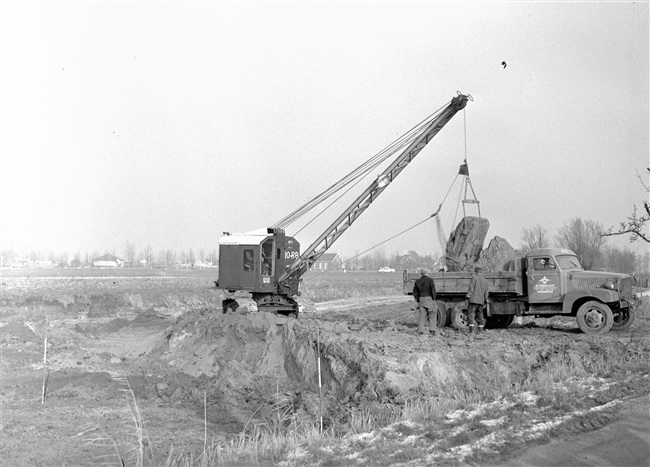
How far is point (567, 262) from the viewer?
723 inches

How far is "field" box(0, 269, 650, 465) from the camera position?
26.9ft

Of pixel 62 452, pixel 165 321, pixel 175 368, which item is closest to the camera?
pixel 62 452

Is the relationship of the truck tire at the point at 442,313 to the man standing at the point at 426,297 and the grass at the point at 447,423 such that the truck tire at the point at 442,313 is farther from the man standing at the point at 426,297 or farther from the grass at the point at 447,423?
the grass at the point at 447,423

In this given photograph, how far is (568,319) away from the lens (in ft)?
72.1

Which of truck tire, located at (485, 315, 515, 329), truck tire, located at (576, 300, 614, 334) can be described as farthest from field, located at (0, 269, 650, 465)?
truck tire, located at (485, 315, 515, 329)

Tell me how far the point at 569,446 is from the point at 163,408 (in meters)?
7.87

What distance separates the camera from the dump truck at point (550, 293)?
17.3m

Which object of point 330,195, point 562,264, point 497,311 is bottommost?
point 497,311

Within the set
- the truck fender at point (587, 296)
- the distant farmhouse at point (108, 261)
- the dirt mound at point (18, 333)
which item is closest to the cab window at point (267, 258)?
the dirt mound at point (18, 333)

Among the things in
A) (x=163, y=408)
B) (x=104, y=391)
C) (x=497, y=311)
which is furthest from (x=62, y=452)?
(x=497, y=311)

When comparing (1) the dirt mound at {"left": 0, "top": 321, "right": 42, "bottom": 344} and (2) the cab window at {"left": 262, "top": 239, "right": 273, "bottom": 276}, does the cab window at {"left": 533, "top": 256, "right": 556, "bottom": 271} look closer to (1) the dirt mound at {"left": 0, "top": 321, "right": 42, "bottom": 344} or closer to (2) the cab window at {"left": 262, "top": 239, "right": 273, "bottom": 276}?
(2) the cab window at {"left": 262, "top": 239, "right": 273, "bottom": 276}

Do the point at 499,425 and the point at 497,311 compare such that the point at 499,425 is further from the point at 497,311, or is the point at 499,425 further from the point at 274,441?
the point at 497,311

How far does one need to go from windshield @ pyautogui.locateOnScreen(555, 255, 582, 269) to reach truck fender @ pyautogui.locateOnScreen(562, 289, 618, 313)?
2.86 feet

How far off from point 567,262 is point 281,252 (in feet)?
29.5
